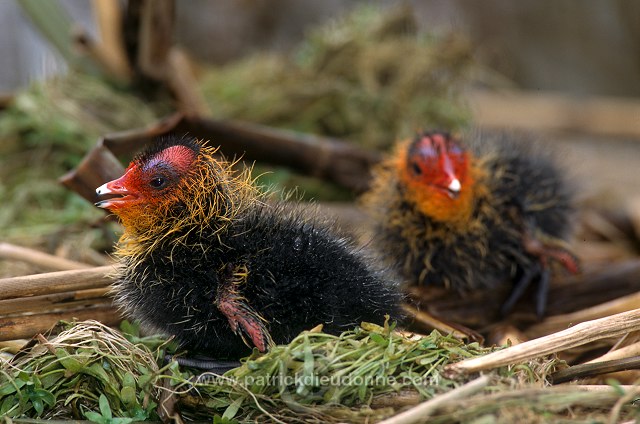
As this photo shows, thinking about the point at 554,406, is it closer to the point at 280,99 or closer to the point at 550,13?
the point at 280,99

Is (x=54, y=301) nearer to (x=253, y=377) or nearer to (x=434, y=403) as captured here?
(x=253, y=377)

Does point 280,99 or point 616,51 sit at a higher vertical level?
point 616,51

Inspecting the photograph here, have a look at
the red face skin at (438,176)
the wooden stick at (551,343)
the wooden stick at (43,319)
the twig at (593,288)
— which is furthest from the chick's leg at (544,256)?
the wooden stick at (43,319)

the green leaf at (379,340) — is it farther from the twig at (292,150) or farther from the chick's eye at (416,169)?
the twig at (292,150)

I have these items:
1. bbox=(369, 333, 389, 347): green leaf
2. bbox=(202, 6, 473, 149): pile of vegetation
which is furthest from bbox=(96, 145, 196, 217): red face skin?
bbox=(202, 6, 473, 149): pile of vegetation

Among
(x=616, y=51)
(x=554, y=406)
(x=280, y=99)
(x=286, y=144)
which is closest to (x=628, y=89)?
(x=616, y=51)

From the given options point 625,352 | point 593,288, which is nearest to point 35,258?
point 625,352
